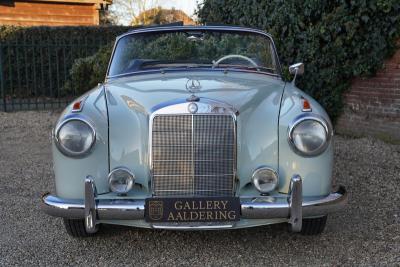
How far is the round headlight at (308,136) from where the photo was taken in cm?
335

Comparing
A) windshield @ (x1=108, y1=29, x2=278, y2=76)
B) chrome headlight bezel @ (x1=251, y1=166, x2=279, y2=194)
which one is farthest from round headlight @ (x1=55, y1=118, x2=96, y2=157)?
windshield @ (x1=108, y1=29, x2=278, y2=76)

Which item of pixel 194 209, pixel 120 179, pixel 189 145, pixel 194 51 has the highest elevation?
pixel 194 51

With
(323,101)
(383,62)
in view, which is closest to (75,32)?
(323,101)

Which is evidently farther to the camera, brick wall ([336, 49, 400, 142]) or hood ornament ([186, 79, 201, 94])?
brick wall ([336, 49, 400, 142])

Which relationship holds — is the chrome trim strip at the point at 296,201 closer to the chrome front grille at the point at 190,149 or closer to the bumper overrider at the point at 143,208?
the bumper overrider at the point at 143,208

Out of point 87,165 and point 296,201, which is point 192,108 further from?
point 296,201

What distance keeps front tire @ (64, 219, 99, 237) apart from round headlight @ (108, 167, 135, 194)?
503mm

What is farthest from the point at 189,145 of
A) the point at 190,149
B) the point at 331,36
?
the point at 331,36

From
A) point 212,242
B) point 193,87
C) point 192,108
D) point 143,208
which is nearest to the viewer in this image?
point 143,208

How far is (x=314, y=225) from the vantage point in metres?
3.76

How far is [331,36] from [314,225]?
4.67 m

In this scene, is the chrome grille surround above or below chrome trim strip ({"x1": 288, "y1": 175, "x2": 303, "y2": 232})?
above

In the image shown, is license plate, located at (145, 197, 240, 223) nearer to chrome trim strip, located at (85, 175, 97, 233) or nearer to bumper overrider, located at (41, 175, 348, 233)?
bumper overrider, located at (41, 175, 348, 233)

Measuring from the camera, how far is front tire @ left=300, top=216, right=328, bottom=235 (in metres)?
3.73
